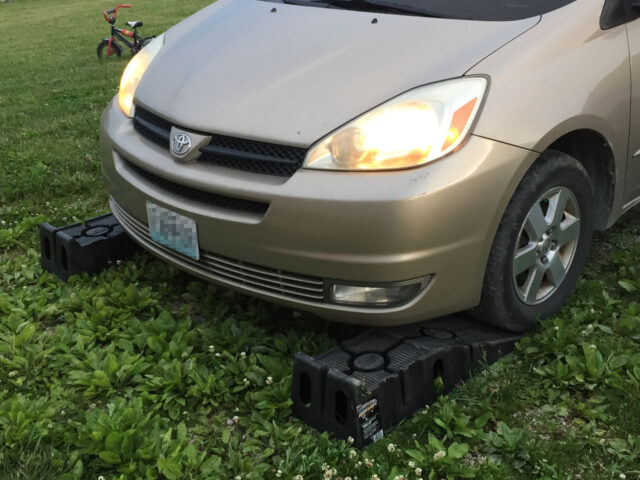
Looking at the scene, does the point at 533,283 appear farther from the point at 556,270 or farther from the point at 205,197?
the point at 205,197

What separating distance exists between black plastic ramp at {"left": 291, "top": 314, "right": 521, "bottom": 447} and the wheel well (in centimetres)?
78

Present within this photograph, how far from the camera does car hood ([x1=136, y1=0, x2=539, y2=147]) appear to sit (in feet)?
8.24

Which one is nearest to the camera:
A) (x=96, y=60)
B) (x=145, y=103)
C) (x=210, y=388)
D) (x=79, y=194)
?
(x=210, y=388)

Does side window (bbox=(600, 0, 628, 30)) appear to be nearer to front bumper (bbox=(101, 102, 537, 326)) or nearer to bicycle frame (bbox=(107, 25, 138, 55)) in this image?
front bumper (bbox=(101, 102, 537, 326))

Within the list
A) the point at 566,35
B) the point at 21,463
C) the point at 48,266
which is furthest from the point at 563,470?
the point at 48,266

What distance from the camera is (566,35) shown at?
2666 millimetres

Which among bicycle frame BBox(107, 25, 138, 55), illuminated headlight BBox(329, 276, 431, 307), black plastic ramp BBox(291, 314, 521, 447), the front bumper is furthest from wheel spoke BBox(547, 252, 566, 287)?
bicycle frame BBox(107, 25, 138, 55)

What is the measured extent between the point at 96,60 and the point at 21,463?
10.2 meters

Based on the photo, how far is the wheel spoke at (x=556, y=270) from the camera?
115 inches

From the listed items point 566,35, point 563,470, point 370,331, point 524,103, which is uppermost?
point 566,35

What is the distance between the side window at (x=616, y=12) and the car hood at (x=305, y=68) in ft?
1.15

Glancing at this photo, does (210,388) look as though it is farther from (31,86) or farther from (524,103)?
(31,86)

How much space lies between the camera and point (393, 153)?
240cm

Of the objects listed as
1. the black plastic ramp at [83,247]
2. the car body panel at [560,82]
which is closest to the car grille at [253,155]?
the car body panel at [560,82]
